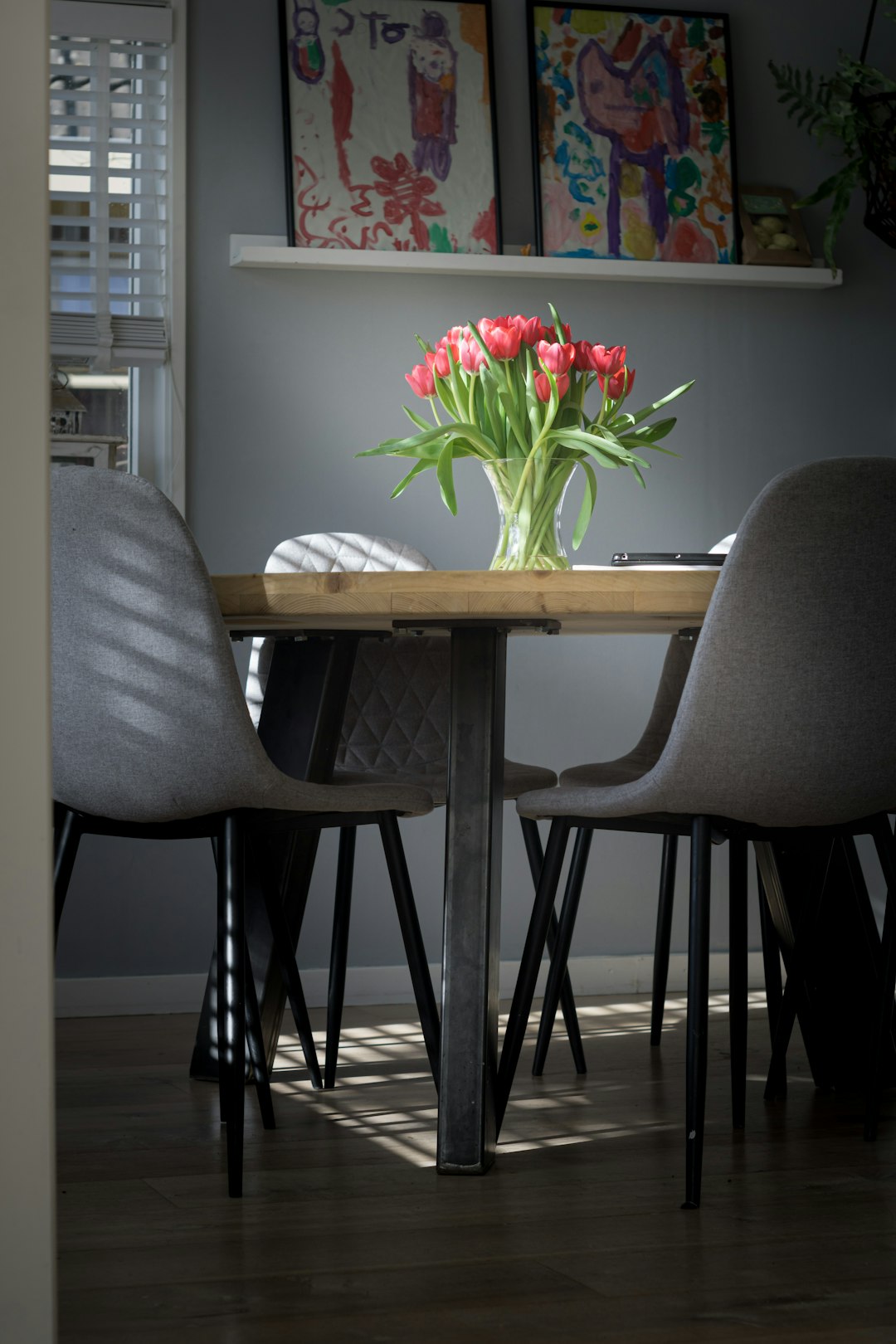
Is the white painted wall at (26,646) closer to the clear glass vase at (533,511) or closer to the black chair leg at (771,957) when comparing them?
the clear glass vase at (533,511)

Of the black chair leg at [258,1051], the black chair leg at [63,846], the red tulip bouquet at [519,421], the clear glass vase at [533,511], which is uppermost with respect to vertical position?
the red tulip bouquet at [519,421]

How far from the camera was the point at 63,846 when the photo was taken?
1.97 meters

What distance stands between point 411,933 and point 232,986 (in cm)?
33

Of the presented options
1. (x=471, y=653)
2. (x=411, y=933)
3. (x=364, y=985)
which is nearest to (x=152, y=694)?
(x=471, y=653)

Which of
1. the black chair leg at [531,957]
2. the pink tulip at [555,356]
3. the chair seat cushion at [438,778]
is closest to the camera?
the black chair leg at [531,957]

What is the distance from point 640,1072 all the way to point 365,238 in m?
1.94

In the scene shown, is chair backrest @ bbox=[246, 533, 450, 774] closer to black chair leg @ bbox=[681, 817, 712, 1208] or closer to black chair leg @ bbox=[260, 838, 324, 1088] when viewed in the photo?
black chair leg @ bbox=[260, 838, 324, 1088]

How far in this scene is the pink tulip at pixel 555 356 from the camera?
210 cm

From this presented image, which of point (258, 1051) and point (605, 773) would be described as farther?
point (605, 773)

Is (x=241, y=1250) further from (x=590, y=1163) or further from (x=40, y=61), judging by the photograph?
(x=40, y=61)

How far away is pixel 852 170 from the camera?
306cm

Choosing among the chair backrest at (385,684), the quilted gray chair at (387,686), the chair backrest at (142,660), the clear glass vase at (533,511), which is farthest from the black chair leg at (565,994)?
the chair backrest at (142,660)

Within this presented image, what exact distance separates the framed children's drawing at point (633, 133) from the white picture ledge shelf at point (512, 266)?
0.20 ft

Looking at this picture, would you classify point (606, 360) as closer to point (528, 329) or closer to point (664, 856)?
point (528, 329)
